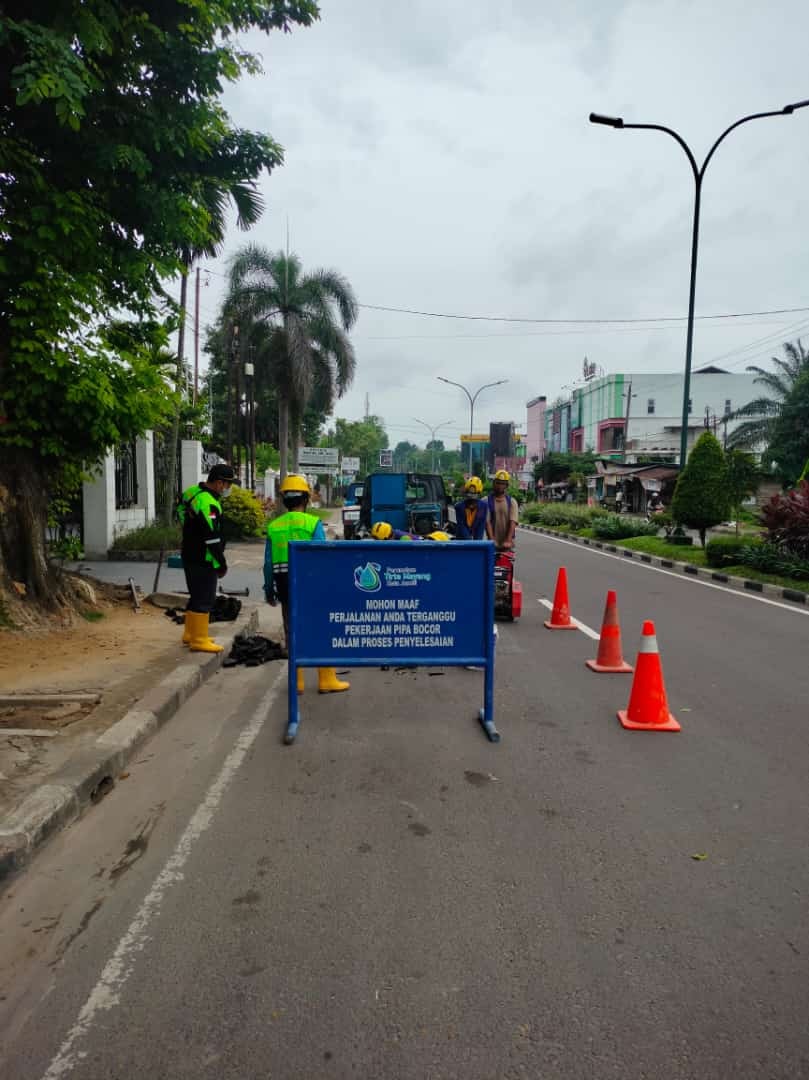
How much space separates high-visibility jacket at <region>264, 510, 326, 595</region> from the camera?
647cm

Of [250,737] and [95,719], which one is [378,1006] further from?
[95,719]

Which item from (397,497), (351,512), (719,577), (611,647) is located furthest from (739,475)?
(611,647)

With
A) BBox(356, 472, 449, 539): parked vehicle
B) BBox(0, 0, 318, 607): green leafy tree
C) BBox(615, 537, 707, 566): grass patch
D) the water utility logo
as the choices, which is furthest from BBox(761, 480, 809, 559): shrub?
the water utility logo

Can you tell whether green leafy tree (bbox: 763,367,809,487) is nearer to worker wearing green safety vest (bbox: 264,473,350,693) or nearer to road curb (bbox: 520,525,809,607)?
road curb (bbox: 520,525,809,607)

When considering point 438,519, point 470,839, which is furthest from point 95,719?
point 438,519

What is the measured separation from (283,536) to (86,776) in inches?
104

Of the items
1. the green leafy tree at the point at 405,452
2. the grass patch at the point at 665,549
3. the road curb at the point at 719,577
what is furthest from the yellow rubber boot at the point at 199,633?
the green leafy tree at the point at 405,452

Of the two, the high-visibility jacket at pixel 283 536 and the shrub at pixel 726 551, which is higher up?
the high-visibility jacket at pixel 283 536

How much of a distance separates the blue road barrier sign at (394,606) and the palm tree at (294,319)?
2471 centimetres

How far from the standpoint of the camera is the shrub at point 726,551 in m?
17.0

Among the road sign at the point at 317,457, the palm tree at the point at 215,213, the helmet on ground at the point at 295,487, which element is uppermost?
the palm tree at the point at 215,213

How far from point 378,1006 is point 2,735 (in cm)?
341

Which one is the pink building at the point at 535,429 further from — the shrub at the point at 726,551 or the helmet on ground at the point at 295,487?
the helmet on ground at the point at 295,487

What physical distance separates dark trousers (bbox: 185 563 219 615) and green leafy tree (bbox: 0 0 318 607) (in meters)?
1.70
